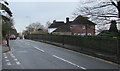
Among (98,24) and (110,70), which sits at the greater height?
(98,24)

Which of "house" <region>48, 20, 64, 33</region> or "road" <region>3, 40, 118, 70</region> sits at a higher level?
"house" <region>48, 20, 64, 33</region>

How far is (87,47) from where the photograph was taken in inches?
845

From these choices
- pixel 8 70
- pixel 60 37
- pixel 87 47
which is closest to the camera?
pixel 8 70

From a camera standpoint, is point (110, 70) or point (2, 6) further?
point (2, 6)

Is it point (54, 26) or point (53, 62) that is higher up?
point (54, 26)

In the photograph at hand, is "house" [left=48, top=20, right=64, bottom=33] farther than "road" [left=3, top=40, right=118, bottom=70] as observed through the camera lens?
Yes

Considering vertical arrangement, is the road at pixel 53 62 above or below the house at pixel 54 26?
below

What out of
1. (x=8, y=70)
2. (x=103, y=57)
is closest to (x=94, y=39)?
(x=103, y=57)

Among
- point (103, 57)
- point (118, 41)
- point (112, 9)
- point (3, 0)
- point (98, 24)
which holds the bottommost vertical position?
point (103, 57)

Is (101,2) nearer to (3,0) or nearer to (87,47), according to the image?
(87,47)

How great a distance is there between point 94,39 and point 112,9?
355 cm

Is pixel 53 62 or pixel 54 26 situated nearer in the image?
pixel 53 62

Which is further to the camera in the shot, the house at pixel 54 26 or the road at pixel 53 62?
the house at pixel 54 26

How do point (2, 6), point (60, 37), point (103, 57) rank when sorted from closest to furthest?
point (103, 57)
point (2, 6)
point (60, 37)
